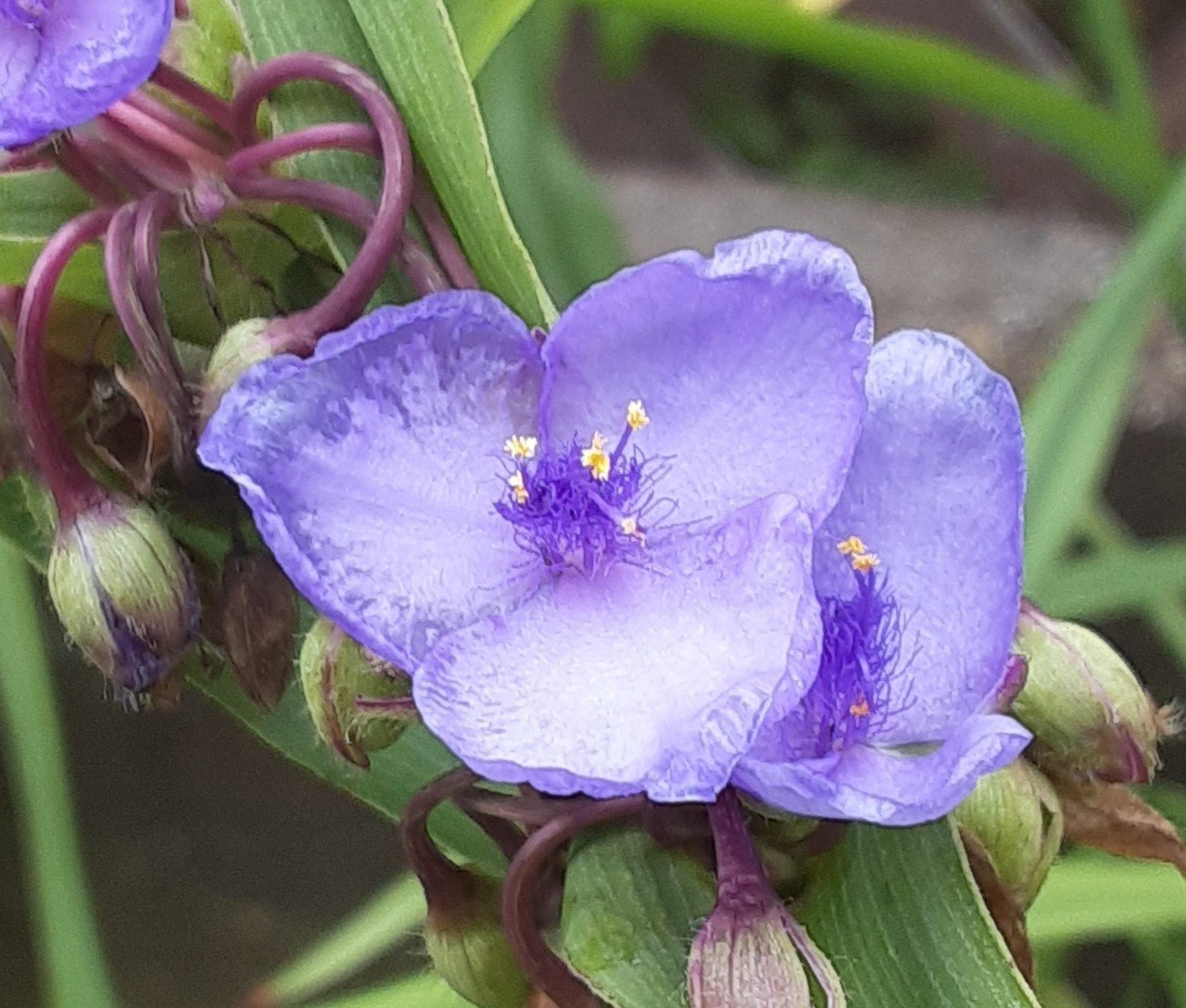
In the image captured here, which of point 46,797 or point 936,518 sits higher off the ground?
point 936,518

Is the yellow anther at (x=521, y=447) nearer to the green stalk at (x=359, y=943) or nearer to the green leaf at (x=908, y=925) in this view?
the green leaf at (x=908, y=925)

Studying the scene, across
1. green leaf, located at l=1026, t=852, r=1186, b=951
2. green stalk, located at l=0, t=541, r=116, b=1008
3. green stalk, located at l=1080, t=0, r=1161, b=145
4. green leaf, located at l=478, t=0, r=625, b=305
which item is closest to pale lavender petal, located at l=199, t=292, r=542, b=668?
green stalk, located at l=0, t=541, r=116, b=1008

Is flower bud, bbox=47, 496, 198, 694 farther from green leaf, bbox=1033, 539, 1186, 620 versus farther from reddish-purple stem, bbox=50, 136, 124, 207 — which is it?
green leaf, bbox=1033, 539, 1186, 620

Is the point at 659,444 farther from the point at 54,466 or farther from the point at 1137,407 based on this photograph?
the point at 1137,407

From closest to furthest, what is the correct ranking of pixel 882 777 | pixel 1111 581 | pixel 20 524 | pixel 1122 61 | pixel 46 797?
pixel 882 777 < pixel 20 524 < pixel 46 797 < pixel 1111 581 < pixel 1122 61

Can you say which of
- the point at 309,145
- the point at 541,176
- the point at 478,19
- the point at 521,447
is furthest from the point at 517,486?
the point at 541,176

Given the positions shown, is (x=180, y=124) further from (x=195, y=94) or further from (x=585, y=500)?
(x=585, y=500)
